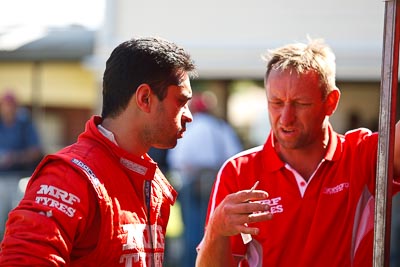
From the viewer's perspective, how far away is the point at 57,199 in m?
2.75

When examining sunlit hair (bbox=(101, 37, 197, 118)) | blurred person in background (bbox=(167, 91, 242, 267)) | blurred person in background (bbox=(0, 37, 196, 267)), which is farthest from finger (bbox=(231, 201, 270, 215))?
blurred person in background (bbox=(167, 91, 242, 267))

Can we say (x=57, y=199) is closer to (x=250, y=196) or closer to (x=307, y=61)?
(x=250, y=196)

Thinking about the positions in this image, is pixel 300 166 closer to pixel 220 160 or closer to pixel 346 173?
pixel 346 173

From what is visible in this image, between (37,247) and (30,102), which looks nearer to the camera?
(37,247)

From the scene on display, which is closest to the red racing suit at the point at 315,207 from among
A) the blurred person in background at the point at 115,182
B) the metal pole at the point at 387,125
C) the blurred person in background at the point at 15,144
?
the blurred person in background at the point at 115,182

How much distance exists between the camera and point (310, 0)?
909 cm

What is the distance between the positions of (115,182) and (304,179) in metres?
0.98

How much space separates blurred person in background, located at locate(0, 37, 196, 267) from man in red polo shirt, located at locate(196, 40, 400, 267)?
0.43 m

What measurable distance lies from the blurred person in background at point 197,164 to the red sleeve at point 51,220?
5903 mm

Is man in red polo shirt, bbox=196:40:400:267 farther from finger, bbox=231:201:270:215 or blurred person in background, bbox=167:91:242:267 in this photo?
blurred person in background, bbox=167:91:242:267

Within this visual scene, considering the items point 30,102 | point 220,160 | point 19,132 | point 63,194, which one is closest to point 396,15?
point 63,194

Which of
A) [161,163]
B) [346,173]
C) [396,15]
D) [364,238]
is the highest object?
[396,15]

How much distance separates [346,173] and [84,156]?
46.5 inches

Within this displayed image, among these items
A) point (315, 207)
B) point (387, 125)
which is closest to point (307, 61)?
point (315, 207)
